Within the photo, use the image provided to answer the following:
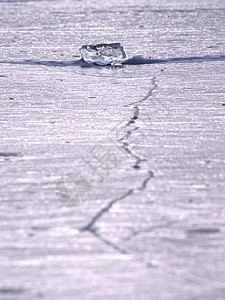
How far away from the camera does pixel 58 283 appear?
128 centimetres

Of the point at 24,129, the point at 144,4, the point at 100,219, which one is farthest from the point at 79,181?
the point at 144,4

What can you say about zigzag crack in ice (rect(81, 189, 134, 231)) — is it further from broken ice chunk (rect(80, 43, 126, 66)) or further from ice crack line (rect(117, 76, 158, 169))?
broken ice chunk (rect(80, 43, 126, 66))

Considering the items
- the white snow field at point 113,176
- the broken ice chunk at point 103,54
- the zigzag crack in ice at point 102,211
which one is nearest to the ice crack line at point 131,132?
the white snow field at point 113,176

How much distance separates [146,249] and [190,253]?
0.37ft

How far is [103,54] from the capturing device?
3.83 m

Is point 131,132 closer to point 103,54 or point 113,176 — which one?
point 113,176

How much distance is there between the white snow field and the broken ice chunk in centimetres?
8

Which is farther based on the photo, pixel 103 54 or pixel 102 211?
pixel 103 54

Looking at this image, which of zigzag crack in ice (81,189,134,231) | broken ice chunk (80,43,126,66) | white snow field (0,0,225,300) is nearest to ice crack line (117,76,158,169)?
white snow field (0,0,225,300)

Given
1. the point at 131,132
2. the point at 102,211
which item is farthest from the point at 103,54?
the point at 102,211

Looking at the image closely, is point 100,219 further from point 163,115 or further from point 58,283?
point 163,115

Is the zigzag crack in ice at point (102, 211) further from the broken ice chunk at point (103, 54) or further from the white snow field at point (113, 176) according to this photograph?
the broken ice chunk at point (103, 54)

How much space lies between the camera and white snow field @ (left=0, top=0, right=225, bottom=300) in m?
1.31

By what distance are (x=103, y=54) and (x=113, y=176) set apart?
2.12m
